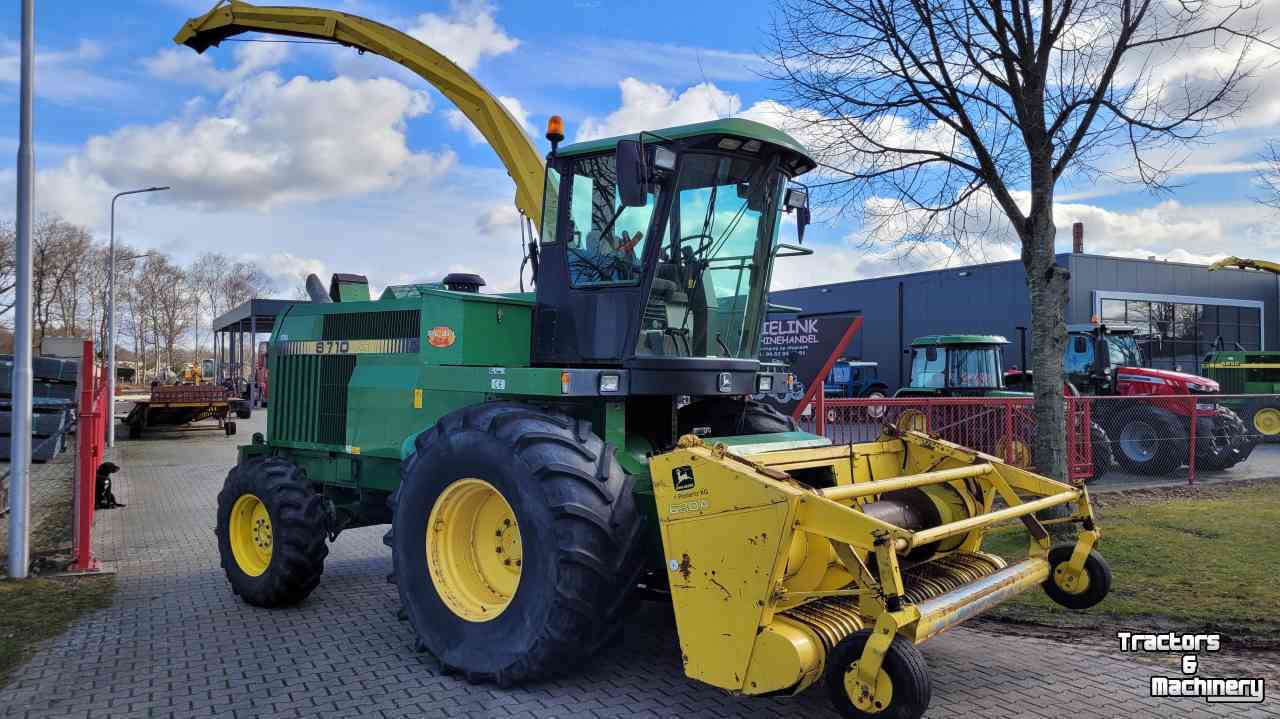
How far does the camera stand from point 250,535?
6.78 metres

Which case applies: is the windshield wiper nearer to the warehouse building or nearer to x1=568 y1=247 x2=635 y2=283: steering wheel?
x1=568 y1=247 x2=635 y2=283: steering wheel

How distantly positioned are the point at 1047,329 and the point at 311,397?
20.2 feet

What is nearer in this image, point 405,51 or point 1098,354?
point 405,51

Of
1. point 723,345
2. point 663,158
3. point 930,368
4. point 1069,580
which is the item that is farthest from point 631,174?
point 930,368

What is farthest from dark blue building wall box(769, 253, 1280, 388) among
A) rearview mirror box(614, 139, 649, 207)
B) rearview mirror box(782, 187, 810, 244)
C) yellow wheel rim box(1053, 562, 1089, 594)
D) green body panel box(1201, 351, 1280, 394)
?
rearview mirror box(614, 139, 649, 207)

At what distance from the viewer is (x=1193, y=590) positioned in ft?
20.8

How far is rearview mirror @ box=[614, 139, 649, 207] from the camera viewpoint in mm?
4582

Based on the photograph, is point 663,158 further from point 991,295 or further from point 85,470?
point 991,295

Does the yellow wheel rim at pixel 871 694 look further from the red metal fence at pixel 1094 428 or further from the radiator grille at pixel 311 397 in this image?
the red metal fence at pixel 1094 428

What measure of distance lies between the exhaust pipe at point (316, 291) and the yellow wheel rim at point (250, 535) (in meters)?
1.74

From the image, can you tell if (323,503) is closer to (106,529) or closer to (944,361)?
(106,529)

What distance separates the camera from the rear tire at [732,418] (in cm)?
611

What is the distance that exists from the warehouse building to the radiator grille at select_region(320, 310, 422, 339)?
24.7 m

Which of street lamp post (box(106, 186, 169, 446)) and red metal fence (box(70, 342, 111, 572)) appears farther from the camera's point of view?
street lamp post (box(106, 186, 169, 446))
